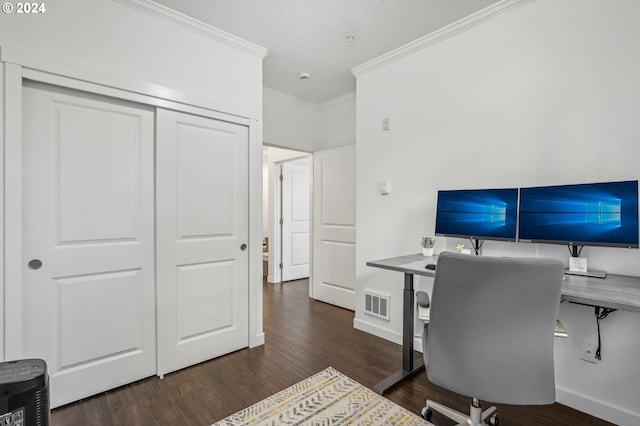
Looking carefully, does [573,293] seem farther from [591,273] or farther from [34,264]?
[34,264]

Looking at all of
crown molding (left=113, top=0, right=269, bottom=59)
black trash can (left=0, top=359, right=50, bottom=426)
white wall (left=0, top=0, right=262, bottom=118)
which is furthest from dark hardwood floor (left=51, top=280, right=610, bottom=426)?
crown molding (left=113, top=0, right=269, bottom=59)

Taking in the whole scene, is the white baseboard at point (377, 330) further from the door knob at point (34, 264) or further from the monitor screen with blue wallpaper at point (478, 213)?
the door knob at point (34, 264)

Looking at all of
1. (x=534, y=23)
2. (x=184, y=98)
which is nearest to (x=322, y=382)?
(x=184, y=98)

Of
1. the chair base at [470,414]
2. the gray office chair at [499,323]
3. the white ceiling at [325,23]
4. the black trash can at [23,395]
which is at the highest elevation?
the white ceiling at [325,23]

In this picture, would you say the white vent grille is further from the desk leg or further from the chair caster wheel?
the chair caster wheel

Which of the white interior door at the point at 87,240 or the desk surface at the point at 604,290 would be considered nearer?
the desk surface at the point at 604,290

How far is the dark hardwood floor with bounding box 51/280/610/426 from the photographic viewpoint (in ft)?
5.97

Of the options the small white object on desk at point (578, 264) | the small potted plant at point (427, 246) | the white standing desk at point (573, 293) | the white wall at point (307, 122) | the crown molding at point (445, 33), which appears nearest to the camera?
the white standing desk at point (573, 293)

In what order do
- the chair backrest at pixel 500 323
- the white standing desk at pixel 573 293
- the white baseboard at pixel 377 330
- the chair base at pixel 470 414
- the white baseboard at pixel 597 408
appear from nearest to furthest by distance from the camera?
the chair backrest at pixel 500 323 < the white standing desk at pixel 573 293 < the chair base at pixel 470 414 < the white baseboard at pixel 597 408 < the white baseboard at pixel 377 330

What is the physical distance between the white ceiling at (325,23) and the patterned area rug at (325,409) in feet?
8.87

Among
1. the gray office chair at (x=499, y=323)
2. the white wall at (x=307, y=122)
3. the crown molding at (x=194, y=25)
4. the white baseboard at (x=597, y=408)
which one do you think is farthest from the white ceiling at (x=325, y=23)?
the white baseboard at (x=597, y=408)

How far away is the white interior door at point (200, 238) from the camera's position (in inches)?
90.0

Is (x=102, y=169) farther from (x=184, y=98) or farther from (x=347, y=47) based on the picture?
(x=347, y=47)

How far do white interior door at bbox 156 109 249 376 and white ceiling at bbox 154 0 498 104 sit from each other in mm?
786
